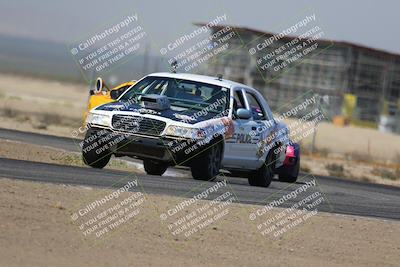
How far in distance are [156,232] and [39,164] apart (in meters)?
4.50

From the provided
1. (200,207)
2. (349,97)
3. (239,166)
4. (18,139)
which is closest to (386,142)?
(349,97)

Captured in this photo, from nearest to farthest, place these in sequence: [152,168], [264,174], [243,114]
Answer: [243,114] < [264,174] < [152,168]

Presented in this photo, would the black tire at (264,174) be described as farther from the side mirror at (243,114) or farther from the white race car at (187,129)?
the side mirror at (243,114)

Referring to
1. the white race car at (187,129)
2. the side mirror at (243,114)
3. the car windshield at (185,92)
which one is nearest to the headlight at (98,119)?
the white race car at (187,129)

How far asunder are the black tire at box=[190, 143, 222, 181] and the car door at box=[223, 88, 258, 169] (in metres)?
0.32

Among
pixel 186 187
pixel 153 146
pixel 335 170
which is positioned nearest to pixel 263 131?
pixel 153 146

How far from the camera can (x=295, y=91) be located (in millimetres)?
72250

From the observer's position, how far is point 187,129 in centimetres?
1398

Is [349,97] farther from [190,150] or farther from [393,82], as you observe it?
[190,150]

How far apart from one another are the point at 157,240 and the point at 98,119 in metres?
5.05

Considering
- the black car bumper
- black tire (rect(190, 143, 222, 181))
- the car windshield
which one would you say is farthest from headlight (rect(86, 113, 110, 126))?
black tire (rect(190, 143, 222, 181))

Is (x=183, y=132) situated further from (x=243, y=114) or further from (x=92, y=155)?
(x=92, y=155)

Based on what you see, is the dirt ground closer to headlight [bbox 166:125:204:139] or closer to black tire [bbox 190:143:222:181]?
headlight [bbox 166:125:204:139]

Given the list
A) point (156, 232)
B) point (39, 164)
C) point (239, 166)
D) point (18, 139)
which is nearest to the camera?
point (156, 232)
